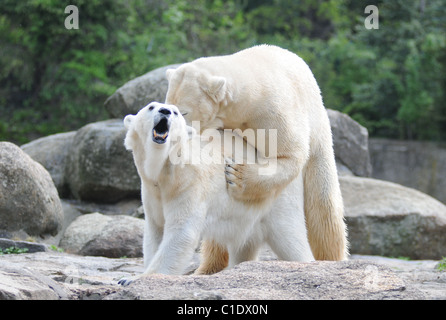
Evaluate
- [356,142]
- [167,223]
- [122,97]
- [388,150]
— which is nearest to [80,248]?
[167,223]

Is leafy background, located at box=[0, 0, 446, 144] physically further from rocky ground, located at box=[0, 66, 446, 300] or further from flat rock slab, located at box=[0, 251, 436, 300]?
flat rock slab, located at box=[0, 251, 436, 300]

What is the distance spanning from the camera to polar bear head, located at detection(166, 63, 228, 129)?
13.5 ft

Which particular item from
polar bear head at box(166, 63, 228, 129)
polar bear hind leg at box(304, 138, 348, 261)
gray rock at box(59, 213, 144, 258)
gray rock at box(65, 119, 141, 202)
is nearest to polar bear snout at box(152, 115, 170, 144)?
polar bear head at box(166, 63, 228, 129)

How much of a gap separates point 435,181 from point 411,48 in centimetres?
309

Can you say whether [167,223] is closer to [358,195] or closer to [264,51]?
[264,51]

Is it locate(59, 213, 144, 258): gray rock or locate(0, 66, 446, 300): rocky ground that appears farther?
locate(59, 213, 144, 258): gray rock

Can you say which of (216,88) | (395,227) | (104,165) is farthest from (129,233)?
(395,227)

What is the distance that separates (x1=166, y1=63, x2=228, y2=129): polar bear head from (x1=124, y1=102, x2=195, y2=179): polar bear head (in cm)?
23

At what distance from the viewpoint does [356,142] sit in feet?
29.5

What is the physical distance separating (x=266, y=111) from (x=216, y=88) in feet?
1.27

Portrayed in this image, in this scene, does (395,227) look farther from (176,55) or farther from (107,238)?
(176,55)

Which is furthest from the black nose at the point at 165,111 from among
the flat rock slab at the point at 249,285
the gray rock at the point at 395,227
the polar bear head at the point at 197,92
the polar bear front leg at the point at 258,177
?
the gray rock at the point at 395,227

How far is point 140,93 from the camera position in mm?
8289

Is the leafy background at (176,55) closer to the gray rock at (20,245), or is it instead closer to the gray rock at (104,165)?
Answer: the gray rock at (104,165)
